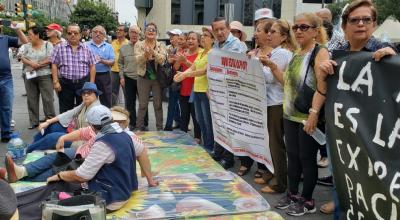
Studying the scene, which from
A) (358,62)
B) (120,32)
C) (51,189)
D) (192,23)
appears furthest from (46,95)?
(192,23)

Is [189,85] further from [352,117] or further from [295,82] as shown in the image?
[352,117]

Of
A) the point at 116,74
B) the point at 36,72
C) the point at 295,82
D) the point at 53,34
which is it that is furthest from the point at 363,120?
the point at 116,74

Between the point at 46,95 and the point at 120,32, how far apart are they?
2305 mm

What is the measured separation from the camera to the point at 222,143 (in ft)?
18.0

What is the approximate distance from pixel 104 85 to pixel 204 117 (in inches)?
108

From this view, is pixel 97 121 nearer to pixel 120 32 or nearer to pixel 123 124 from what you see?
pixel 123 124

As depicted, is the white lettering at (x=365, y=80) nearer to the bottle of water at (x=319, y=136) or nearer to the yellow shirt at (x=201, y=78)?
the bottle of water at (x=319, y=136)

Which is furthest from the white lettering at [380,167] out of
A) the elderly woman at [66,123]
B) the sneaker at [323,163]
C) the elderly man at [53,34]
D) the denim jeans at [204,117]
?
the elderly man at [53,34]

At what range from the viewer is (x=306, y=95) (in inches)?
143

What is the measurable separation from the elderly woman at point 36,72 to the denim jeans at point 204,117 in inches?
114

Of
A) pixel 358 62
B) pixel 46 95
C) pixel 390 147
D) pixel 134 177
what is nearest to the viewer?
pixel 390 147

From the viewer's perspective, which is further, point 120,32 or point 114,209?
point 120,32

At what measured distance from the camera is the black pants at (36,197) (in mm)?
3619

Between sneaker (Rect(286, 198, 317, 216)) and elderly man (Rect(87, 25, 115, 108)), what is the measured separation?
15.9ft
